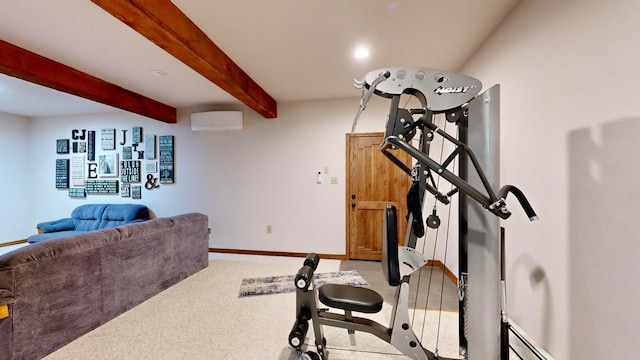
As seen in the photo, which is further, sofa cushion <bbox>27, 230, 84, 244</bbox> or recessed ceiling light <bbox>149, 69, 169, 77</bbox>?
sofa cushion <bbox>27, 230, 84, 244</bbox>

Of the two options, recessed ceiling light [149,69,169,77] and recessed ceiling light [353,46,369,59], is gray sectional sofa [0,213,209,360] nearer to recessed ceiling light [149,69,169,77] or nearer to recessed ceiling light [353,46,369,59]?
recessed ceiling light [149,69,169,77]

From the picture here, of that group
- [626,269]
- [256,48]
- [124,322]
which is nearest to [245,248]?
[124,322]

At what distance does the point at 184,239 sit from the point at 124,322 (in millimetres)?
1019

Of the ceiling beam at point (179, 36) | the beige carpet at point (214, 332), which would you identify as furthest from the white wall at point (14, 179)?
the ceiling beam at point (179, 36)

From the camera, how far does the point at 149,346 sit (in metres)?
1.80

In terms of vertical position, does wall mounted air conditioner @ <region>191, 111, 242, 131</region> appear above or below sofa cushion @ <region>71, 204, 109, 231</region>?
above

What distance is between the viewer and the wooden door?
3.68 meters

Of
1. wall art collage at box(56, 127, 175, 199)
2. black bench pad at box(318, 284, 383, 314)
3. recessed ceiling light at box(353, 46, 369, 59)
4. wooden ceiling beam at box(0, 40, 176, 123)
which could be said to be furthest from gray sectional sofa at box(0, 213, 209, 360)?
recessed ceiling light at box(353, 46, 369, 59)

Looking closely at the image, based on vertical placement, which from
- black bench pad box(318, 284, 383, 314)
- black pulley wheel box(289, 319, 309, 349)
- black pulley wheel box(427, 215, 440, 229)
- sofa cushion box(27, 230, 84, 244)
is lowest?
black pulley wheel box(289, 319, 309, 349)

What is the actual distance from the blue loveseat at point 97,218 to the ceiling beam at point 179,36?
2.91 meters

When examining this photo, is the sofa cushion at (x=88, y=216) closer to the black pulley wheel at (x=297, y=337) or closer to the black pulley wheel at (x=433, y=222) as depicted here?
the black pulley wheel at (x=297, y=337)

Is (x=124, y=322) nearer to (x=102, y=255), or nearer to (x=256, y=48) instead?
(x=102, y=255)

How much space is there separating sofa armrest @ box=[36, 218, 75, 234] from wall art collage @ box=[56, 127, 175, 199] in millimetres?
694

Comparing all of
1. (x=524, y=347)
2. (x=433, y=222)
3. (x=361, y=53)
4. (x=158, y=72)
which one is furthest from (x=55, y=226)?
(x=524, y=347)
